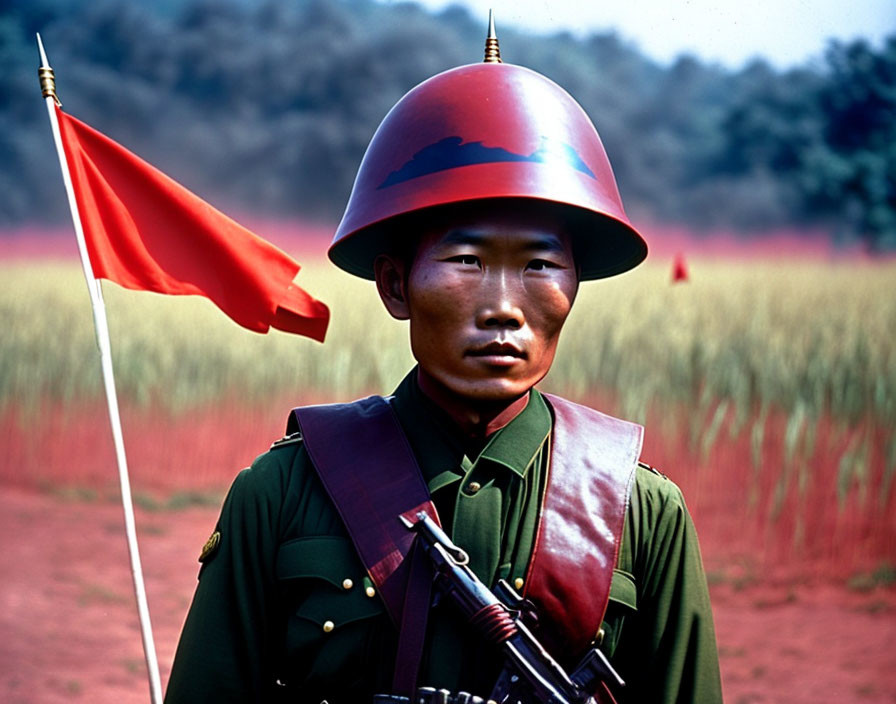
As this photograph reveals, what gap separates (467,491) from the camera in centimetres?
193

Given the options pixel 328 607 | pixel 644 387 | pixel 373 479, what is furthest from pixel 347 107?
pixel 328 607

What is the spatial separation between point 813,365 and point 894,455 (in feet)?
3.12

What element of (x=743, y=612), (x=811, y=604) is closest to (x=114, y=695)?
(x=743, y=612)

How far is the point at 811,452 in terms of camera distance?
696 cm

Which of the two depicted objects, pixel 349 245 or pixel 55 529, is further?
pixel 55 529

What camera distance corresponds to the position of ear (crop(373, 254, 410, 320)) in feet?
6.66

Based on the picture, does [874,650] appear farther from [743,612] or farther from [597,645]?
[597,645]

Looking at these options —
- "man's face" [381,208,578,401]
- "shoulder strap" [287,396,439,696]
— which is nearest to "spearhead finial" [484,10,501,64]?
"man's face" [381,208,578,401]

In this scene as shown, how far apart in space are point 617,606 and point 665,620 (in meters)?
0.10

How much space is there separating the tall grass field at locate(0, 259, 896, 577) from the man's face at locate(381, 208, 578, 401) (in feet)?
15.8

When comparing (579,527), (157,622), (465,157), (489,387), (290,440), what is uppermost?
(465,157)

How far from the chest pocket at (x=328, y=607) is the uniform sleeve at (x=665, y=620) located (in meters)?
0.46

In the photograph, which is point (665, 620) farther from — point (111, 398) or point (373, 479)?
point (111, 398)

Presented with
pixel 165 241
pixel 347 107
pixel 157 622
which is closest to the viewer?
pixel 165 241
